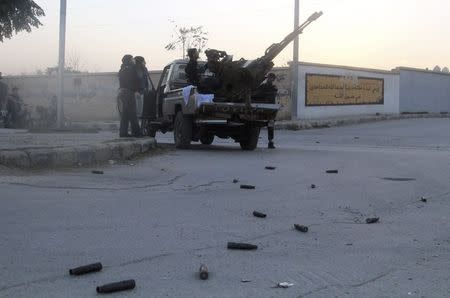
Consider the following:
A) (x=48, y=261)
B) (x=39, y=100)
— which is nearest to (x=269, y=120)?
(x=48, y=261)

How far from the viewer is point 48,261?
17.0 ft

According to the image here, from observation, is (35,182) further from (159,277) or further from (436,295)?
(436,295)

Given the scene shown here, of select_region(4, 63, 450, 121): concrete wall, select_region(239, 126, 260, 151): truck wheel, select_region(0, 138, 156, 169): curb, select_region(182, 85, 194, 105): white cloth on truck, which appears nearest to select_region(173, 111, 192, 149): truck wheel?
select_region(182, 85, 194, 105): white cloth on truck

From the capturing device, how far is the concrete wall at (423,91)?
4197cm

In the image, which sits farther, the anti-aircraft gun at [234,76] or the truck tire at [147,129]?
the truck tire at [147,129]

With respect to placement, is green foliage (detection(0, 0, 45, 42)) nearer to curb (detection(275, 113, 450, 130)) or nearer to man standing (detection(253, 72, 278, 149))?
man standing (detection(253, 72, 278, 149))

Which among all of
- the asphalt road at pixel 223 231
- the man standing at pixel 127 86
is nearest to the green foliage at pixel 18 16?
the man standing at pixel 127 86

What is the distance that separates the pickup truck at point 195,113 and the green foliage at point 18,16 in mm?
4558

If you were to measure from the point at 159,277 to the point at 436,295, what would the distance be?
6.65 feet

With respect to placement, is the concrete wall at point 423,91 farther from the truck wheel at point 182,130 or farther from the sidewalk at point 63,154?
the sidewalk at point 63,154

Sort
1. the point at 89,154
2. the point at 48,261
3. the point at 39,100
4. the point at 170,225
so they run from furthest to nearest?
1. the point at 39,100
2. the point at 89,154
3. the point at 170,225
4. the point at 48,261

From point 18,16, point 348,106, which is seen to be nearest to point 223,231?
point 18,16

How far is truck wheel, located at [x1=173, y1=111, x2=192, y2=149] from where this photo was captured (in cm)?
1502

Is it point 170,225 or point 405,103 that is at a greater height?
point 405,103
